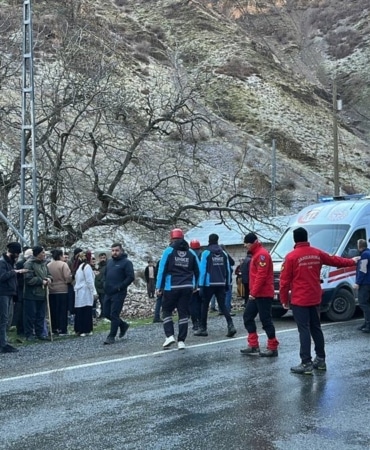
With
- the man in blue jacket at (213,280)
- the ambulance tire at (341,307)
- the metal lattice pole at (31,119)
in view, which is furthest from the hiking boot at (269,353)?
the metal lattice pole at (31,119)

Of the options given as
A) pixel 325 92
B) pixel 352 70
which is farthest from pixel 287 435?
pixel 352 70

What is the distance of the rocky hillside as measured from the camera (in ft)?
62.7

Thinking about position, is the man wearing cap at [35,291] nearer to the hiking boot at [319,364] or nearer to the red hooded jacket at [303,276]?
the red hooded jacket at [303,276]

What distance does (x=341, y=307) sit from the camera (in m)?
15.5

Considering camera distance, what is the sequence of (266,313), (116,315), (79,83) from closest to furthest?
(266,313), (116,315), (79,83)

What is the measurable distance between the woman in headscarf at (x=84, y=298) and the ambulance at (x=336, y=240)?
4.37 meters

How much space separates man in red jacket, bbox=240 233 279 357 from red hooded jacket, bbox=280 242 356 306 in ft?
3.34

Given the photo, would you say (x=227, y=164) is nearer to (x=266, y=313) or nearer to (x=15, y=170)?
(x=15, y=170)

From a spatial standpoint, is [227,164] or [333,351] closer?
[333,351]

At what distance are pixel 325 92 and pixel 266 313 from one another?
6080 cm

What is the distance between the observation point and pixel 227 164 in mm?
45562

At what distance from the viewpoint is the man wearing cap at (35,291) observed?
12.5 m

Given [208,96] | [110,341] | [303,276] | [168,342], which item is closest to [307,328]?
[303,276]

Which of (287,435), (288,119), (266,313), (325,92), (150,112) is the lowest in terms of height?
(287,435)
